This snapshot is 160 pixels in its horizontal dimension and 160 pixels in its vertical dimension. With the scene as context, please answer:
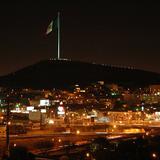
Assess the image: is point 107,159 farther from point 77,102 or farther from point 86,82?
point 86,82

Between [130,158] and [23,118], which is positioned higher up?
[23,118]

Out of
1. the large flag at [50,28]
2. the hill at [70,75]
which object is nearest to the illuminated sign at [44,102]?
the hill at [70,75]

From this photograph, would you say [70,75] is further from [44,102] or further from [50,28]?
[50,28]

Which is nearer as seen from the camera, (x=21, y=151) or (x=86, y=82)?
(x=21, y=151)

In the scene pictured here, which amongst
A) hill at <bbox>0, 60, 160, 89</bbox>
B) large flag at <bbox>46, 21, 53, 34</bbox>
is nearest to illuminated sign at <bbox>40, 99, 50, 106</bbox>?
hill at <bbox>0, 60, 160, 89</bbox>

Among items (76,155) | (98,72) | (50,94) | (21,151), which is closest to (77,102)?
(50,94)

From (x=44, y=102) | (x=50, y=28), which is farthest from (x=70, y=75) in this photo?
(x=50, y=28)

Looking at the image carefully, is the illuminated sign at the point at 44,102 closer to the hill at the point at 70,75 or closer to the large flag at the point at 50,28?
the hill at the point at 70,75

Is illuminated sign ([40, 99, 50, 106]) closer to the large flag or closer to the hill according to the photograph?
the hill
